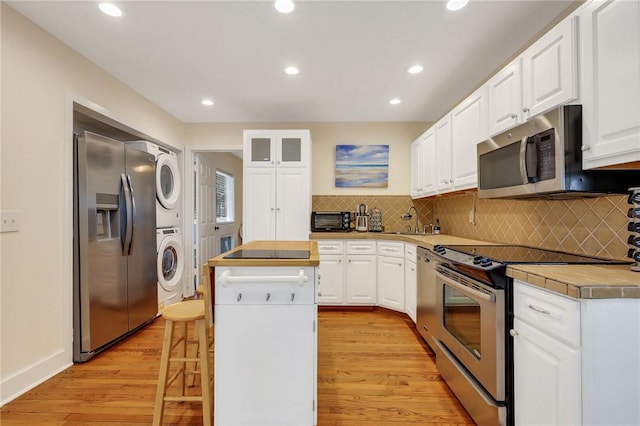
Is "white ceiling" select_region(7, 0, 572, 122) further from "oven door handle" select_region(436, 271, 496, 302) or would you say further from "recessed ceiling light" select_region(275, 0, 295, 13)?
"oven door handle" select_region(436, 271, 496, 302)

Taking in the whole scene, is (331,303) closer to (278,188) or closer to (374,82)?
(278,188)

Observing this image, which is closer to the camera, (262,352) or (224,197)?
(262,352)

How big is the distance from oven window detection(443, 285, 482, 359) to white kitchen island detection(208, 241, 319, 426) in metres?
0.92

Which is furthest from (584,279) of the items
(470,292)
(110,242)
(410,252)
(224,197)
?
(224,197)

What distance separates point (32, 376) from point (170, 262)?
1.66m

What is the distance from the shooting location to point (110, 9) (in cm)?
184

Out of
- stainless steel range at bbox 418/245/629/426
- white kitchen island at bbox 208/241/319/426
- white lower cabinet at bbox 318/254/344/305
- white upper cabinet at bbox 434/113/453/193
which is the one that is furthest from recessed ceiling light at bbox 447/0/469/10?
white lower cabinet at bbox 318/254/344/305

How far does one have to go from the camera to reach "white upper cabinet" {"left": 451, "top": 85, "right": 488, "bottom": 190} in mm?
2209

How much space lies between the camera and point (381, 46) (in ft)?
7.29

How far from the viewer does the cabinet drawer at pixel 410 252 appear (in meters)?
2.88

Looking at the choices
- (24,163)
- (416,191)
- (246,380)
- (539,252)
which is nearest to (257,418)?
(246,380)

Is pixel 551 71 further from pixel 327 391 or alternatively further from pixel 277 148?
Result: pixel 277 148

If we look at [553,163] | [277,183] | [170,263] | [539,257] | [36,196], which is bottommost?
[170,263]

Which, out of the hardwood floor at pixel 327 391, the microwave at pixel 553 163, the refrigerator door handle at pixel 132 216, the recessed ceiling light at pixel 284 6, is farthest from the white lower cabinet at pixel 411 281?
the refrigerator door handle at pixel 132 216
